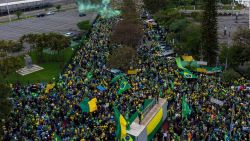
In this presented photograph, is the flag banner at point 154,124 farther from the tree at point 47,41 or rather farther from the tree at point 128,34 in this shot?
the tree at point 47,41

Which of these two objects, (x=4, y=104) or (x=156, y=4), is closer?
(x=4, y=104)

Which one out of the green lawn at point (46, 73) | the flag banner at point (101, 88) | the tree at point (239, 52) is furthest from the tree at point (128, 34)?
the flag banner at point (101, 88)

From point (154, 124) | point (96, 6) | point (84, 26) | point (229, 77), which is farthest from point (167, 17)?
point (154, 124)

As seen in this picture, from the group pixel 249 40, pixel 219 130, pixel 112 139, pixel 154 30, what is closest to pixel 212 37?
pixel 249 40

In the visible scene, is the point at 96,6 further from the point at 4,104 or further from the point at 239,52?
the point at 4,104

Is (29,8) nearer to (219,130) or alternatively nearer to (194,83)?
(194,83)
